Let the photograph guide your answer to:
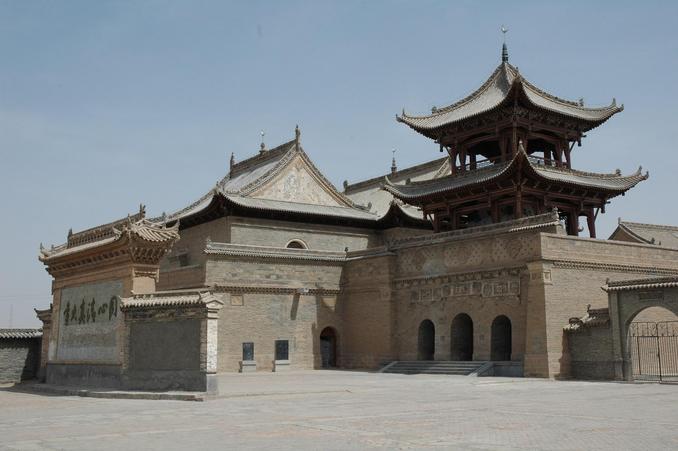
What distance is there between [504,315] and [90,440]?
61.8 ft

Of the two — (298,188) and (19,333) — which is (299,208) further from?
(19,333)

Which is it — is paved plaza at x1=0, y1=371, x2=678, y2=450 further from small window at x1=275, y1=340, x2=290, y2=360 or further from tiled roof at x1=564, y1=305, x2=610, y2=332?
small window at x1=275, y1=340, x2=290, y2=360

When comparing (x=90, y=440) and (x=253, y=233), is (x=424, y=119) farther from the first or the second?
(x=90, y=440)

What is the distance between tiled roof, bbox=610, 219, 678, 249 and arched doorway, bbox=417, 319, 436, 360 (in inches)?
578

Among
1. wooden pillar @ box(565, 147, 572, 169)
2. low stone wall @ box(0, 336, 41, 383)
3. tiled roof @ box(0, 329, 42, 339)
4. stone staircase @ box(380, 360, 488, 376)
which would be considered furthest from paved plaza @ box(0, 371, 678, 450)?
wooden pillar @ box(565, 147, 572, 169)

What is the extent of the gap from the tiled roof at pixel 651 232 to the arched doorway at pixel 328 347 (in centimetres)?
1719

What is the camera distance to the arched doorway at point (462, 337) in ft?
92.6

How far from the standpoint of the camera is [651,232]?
3972cm

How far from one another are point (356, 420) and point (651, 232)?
32466 mm

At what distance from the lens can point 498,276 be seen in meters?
26.5

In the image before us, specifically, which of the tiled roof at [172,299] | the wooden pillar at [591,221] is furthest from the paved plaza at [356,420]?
the wooden pillar at [591,221]

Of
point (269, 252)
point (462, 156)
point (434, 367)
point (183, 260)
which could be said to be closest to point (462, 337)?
point (434, 367)

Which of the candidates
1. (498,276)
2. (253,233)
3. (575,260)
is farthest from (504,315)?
(253,233)

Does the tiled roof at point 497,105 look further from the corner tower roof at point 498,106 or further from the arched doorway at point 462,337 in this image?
the arched doorway at point 462,337
